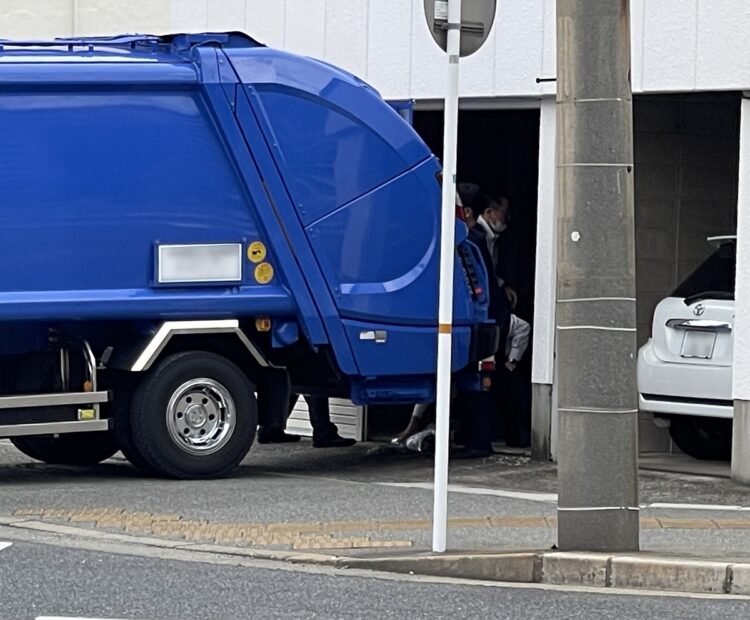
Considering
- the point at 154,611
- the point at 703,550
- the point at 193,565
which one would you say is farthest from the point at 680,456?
the point at 154,611

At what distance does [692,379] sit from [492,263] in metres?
1.95

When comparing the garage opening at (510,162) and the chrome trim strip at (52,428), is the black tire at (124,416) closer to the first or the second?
the chrome trim strip at (52,428)

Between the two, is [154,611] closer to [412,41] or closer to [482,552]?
[482,552]

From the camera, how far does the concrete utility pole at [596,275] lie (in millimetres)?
9797

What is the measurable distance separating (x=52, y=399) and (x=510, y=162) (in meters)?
5.92

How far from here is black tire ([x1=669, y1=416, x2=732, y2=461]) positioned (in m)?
15.5

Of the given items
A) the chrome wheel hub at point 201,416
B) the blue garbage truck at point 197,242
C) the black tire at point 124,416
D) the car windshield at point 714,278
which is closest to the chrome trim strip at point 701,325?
the car windshield at point 714,278

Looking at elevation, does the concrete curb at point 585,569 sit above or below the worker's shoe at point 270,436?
above

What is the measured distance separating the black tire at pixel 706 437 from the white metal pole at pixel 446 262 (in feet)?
19.2

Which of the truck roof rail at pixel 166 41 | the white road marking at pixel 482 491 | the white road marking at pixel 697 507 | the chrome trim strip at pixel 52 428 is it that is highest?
the truck roof rail at pixel 166 41

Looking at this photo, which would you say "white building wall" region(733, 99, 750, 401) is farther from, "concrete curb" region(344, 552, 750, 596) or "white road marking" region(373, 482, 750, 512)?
"concrete curb" region(344, 552, 750, 596)

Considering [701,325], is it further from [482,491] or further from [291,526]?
[291,526]

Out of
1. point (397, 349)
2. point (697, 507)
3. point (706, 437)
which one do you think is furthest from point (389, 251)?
point (706, 437)

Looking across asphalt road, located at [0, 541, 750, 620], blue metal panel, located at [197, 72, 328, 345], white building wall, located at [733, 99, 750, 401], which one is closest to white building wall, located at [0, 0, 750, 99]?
white building wall, located at [733, 99, 750, 401]
